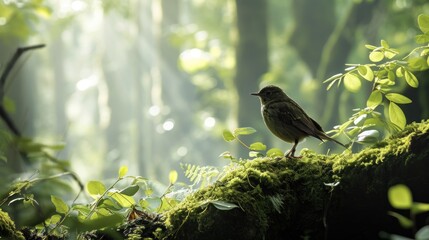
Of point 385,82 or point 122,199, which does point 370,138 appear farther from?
point 122,199

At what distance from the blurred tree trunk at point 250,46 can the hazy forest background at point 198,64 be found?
1.3 inches

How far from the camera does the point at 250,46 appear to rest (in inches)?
650

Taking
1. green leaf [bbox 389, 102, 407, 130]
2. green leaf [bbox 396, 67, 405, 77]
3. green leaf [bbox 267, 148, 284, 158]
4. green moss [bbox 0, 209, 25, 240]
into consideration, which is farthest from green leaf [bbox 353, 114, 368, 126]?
green moss [bbox 0, 209, 25, 240]

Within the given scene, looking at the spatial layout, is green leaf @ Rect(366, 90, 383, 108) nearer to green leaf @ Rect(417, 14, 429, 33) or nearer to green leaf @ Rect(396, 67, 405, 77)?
green leaf @ Rect(396, 67, 405, 77)

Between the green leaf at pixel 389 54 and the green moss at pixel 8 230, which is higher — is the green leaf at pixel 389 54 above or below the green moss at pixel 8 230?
above

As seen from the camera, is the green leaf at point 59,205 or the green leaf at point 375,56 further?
the green leaf at point 375,56

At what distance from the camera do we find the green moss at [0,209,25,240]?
8.19 feet

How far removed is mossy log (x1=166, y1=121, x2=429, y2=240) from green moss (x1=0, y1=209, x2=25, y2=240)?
2.28 ft

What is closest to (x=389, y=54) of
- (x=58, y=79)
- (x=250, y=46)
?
(x=250, y=46)

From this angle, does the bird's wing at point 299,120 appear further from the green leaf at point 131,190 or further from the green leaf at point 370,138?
the green leaf at point 131,190

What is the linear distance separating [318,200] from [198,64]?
269 inches

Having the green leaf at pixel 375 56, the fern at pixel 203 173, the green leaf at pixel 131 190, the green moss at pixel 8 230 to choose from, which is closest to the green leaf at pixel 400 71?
the green leaf at pixel 375 56

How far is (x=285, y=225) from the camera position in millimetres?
2453

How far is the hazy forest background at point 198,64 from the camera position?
8.05 metres
